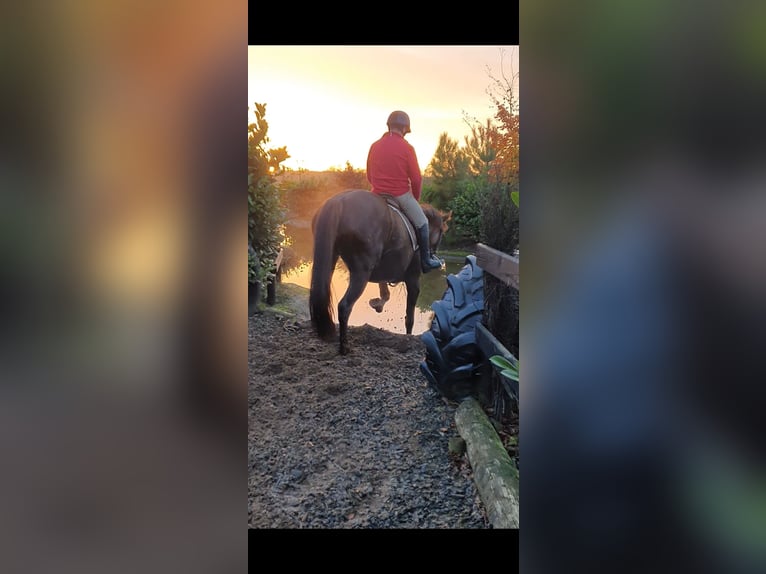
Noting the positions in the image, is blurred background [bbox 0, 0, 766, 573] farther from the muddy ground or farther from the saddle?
the saddle

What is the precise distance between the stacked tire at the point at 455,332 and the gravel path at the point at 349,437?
0.05 metres

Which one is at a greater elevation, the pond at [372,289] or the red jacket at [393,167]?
the red jacket at [393,167]

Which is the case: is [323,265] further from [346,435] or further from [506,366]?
[506,366]

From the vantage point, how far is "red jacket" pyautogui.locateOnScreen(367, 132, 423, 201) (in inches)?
92.1

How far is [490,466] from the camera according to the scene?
2266 mm

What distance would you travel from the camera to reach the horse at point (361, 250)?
242 cm

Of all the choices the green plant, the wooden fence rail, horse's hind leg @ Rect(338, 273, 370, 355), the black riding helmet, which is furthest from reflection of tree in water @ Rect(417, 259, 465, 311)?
the black riding helmet

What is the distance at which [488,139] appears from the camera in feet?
7.46

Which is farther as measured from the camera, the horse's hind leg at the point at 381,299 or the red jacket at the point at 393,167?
the horse's hind leg at the point at 381,299
